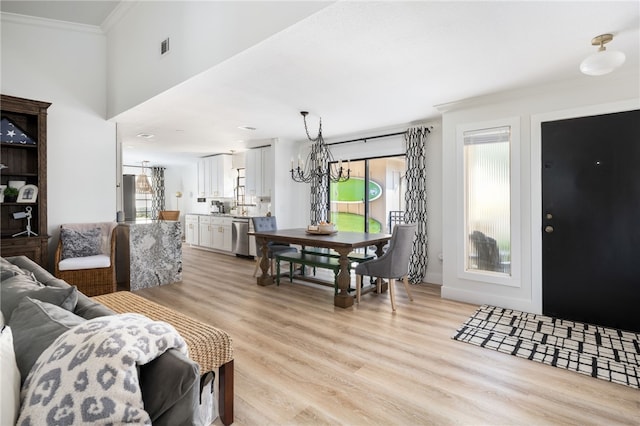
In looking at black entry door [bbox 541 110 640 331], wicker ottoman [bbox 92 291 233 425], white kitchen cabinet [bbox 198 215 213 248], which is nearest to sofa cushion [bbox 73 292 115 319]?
wicker ottoman [bbox 92 291 233 425]

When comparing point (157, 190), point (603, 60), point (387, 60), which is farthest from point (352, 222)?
point (157, 190)

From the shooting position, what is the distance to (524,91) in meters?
3.46

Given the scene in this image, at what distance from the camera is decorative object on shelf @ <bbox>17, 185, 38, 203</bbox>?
149 inches

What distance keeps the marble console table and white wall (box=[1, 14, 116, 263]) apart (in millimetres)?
539

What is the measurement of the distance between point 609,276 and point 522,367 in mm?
1537

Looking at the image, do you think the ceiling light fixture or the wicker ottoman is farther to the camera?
the ceiling light fixture

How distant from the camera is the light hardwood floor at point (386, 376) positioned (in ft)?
6.08

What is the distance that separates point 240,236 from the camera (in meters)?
6.79

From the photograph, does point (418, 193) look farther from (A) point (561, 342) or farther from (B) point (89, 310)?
(B) point (89, 310)

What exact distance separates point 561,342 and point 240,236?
218 inches

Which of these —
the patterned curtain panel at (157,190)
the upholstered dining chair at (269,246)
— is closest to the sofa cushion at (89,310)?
the upholstered dining chair at (269,246)

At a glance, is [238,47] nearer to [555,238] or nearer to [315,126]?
[315,126]

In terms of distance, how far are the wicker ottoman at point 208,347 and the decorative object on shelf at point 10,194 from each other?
2903 mm

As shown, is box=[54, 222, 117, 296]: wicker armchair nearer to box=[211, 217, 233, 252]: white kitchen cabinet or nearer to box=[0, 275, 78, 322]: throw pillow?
box=[0, 275, 78, 322]: throw pillow
